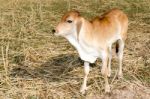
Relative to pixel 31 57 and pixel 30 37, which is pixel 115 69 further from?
pixel 30 37

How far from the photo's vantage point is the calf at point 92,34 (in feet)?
16.7

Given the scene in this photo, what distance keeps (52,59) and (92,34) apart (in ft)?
5.82

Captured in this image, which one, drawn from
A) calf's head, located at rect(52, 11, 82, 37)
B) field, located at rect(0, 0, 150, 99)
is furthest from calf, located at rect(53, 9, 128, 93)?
field, located at rect(0, 0, 150, 99)

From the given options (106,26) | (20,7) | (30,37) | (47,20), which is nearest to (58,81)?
(106,26)

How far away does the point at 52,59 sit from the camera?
6.95m

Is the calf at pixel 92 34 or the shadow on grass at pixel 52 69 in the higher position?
the calf at pixel 92 34

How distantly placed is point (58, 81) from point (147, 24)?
3.49 meters

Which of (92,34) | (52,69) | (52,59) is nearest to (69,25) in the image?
(92,34)

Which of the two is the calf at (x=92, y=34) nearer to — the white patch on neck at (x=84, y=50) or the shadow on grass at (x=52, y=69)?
the white patch on neck at (x=84, y=50)

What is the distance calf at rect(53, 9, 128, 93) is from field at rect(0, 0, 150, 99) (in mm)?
364

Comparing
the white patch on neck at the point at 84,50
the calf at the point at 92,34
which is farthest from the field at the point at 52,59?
the white patch on neck at the point at 84,50

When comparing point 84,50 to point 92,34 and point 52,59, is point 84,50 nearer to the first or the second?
point 92,34

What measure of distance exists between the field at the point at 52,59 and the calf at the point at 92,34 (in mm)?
364

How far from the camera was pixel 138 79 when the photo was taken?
6.14m
